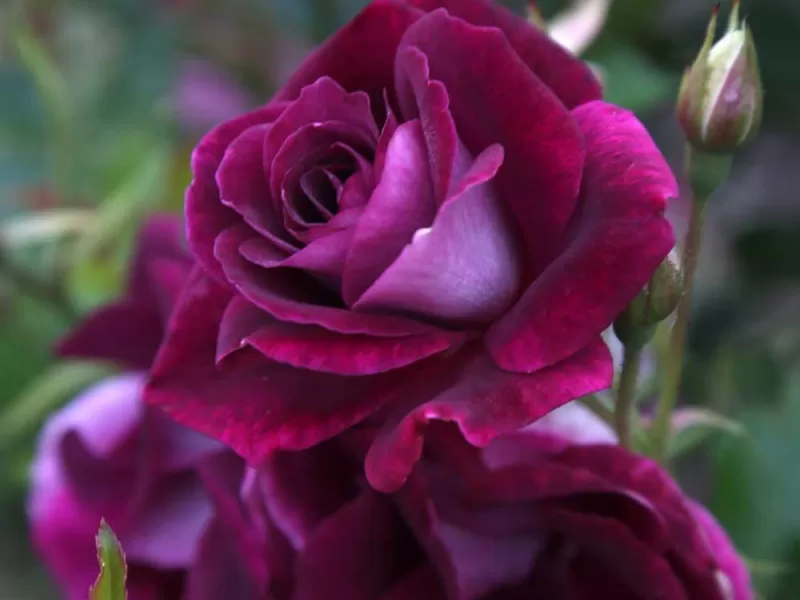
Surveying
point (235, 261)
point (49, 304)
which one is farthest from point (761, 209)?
point (235, 261)

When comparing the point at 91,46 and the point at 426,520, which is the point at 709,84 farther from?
the point at 91,46

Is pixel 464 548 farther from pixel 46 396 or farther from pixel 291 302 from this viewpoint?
pixel 46 396

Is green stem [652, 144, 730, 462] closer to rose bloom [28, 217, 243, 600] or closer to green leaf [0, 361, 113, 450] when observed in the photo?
rose bloom [28, 217, 243, 600]

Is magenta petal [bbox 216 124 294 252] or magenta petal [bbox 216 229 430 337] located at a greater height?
magenta petal [bbox 216 124 294 252]

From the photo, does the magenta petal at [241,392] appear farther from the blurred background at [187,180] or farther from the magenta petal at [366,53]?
the blurred background at [187,180]

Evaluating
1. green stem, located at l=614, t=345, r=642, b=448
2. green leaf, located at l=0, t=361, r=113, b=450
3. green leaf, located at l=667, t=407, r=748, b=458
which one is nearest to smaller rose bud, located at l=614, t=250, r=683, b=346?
green stem, located at l=614, t=345, r=642, b=448
